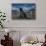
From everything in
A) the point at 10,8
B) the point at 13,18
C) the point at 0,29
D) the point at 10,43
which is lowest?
the point at 10,43

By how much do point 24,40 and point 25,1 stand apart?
46.5 inches

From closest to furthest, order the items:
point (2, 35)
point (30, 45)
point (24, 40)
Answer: point (30, 45) < point (24, 40) < point (2, 35)

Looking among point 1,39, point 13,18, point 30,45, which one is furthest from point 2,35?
point 30,45

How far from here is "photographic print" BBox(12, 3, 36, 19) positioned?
182 inches

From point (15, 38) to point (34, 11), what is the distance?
984 millimetres

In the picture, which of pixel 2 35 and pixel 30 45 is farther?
pixel 2 35

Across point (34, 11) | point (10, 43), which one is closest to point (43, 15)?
point (34, 11)

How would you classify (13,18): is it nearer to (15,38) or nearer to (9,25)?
(9,25)

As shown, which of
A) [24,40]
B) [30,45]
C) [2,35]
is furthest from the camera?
[2,35]

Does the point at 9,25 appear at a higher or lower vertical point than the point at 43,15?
lower

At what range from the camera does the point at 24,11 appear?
4664 mm

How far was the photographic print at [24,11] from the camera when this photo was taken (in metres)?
4.63

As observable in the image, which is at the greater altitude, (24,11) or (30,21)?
(24,11)

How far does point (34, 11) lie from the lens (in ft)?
15.2
